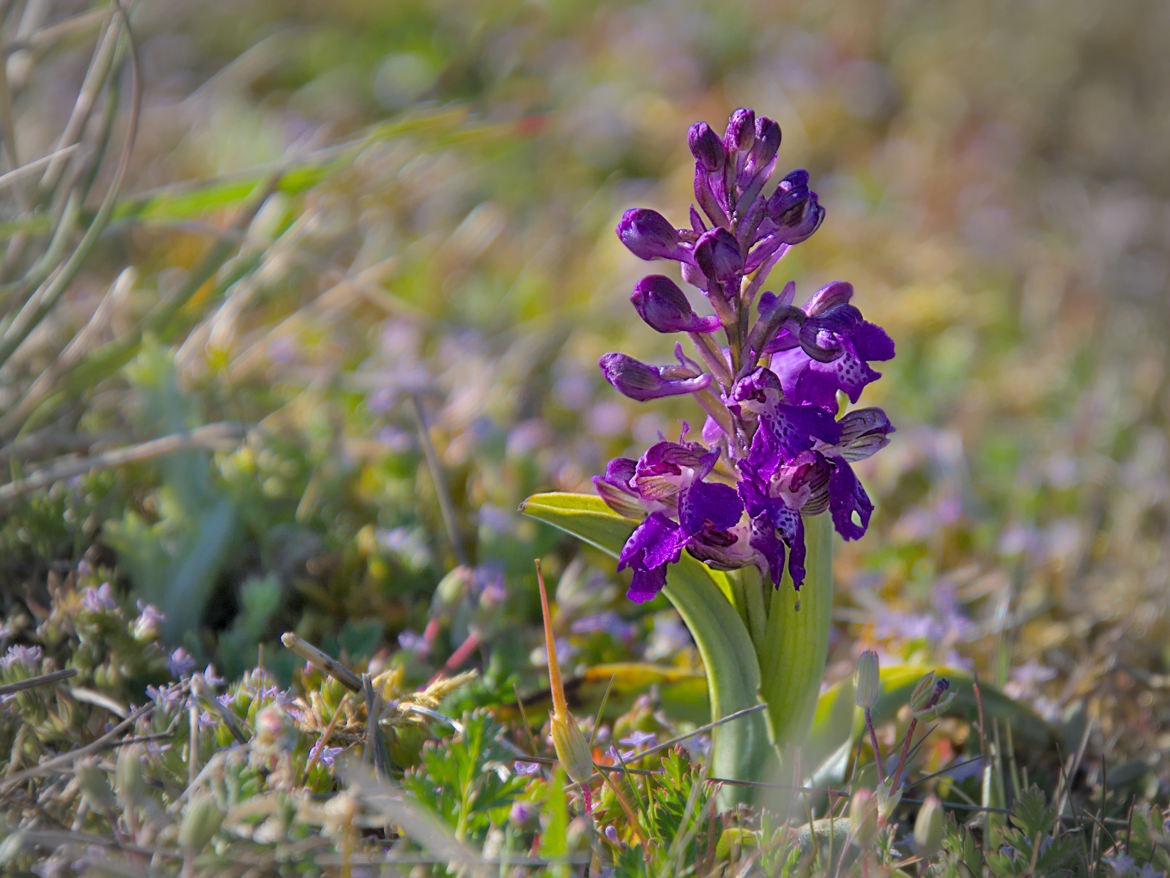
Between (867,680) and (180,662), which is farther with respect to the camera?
(180,662)

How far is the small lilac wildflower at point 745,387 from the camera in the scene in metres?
1.45

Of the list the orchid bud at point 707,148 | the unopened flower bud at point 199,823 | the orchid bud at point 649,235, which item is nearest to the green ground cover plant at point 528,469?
the unopened flower bud at point 199,823

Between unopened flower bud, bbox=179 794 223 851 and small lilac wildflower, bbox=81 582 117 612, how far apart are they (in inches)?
31.9

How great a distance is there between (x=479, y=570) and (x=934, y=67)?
15.3ft

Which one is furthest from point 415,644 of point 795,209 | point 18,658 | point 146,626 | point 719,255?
point 795,209

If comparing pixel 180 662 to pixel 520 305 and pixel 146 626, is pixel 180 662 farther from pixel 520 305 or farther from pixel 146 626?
pixel 520 305

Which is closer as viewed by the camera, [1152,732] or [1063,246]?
[1152,732]

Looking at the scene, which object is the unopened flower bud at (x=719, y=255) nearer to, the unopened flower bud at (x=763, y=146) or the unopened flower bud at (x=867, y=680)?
the unopened flower bud at (x=763, y=146)

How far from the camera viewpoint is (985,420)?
352cm

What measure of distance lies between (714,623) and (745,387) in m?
0.44

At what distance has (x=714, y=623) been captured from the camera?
5.32 feet

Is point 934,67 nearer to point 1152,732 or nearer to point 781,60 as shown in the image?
point 781,60

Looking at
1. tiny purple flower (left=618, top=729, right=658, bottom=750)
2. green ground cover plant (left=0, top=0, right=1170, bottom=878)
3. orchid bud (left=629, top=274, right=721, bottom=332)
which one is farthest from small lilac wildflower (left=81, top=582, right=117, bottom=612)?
orchid bud (left=629, top=274, right=721, bottom=332)

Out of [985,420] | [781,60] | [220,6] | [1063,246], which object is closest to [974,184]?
[1063,246]
